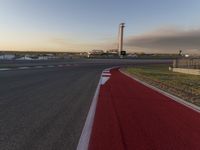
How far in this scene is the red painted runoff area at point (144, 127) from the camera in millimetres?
5730

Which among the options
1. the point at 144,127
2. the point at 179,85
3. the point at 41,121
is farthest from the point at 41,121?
the point at 179,85

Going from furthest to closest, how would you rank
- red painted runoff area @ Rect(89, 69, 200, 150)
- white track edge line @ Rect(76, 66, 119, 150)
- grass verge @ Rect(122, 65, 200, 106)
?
grass verge @ Rect(122, 65, 200, 106) < red painted runoff area @ Rect(89, 69, 200, 150) < white track edge line @ Rect(76, 66, 119, 150)

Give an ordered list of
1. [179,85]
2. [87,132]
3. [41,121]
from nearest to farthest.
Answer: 1. [87,132]
2. [41,121]
3. [179,85]

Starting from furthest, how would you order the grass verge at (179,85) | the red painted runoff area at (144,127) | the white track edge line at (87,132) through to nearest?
the grass verge at (179,85)
the red painted runoff area at (144,127)
the white track edge line at (87,132)

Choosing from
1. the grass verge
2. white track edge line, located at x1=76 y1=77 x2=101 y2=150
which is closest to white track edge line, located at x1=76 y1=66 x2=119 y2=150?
white track edge line, located at x1=76 y1=77 x2=101 y2=150

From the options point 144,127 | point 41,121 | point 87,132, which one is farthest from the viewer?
point 41,121

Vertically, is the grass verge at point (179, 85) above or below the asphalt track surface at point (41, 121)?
below

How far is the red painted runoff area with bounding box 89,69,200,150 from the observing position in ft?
18.8

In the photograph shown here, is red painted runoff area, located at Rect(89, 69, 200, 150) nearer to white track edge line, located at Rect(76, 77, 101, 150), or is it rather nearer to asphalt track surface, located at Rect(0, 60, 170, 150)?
white track edge line, located at Rect(76, 77, 101, 150)

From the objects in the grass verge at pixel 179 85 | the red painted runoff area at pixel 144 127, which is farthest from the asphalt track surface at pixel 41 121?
the grass verge at pixel 179 85

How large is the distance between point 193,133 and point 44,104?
198 inches

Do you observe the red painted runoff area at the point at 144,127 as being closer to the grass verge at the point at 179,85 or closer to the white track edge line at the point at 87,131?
the white track edge line at the point at 87,131

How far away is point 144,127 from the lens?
716cm

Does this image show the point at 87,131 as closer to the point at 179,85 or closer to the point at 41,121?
the point at 41,121
